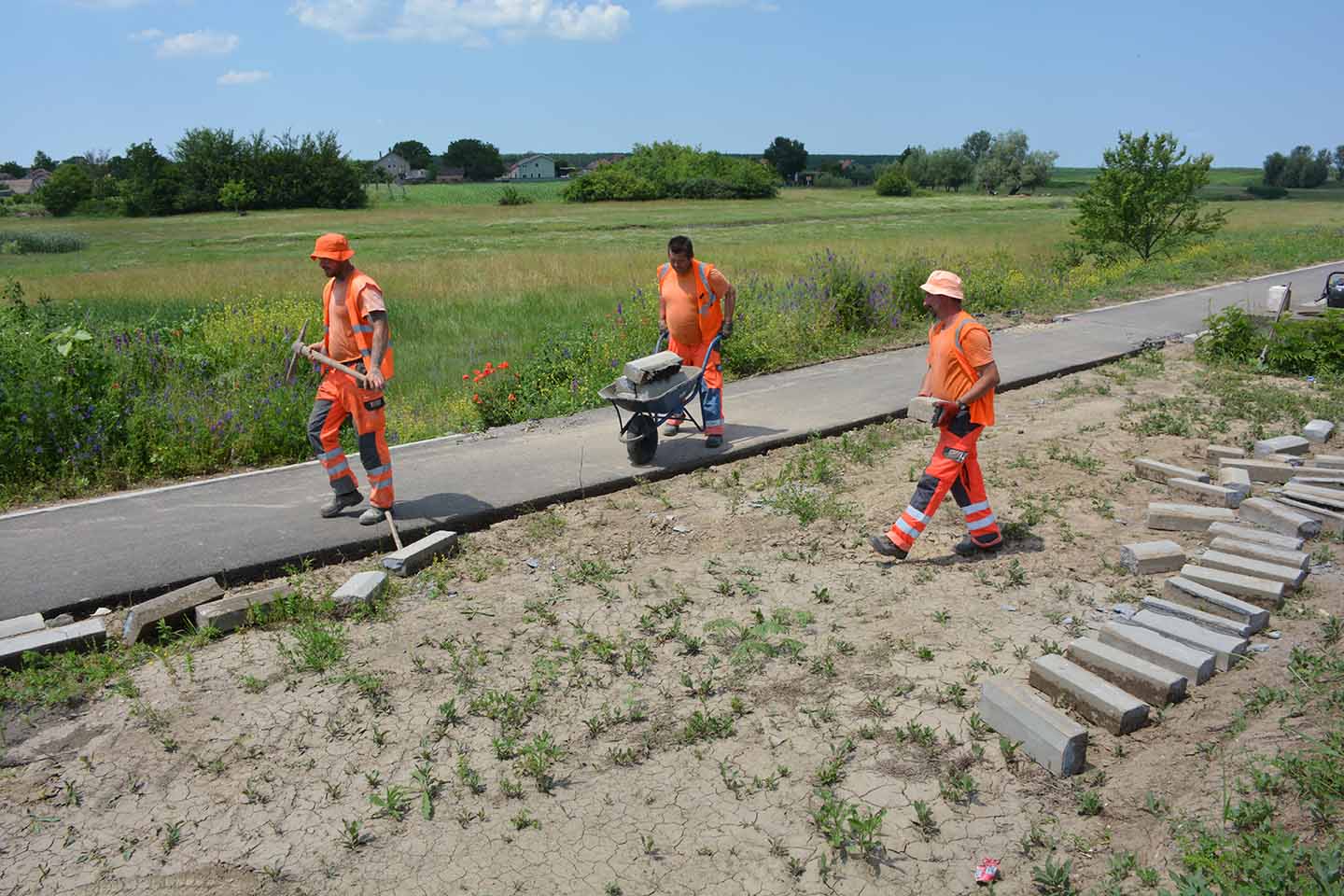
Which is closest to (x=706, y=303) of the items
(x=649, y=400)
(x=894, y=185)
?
(x=649, y=400)

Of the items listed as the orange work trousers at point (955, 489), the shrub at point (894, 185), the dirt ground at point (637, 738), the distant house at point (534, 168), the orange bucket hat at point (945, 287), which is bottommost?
the dirt ground at point (637, 738)

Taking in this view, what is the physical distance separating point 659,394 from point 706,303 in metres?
1.11

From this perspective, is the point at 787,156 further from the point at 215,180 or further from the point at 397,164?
the point at 215,180

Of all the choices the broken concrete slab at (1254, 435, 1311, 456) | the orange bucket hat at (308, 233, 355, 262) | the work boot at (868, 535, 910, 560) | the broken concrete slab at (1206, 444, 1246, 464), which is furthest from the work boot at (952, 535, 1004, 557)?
the orange bucket hat at (308, 233, 355, 262)

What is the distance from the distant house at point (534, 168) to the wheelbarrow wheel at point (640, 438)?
431 ft

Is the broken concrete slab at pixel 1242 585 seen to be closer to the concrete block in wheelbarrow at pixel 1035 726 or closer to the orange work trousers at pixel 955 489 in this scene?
the orange work trousers at pixel 955 489

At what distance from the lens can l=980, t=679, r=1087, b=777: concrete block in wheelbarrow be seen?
153 inches

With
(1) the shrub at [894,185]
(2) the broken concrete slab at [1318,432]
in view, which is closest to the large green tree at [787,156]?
(1) the shrub at [894,185]

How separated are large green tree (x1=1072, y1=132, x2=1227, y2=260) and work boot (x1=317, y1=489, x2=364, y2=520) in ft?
70.8

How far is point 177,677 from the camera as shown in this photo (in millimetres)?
4887

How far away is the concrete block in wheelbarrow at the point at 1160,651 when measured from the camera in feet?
14.6

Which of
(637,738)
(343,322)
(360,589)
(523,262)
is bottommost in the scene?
(637,738)

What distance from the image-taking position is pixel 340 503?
6.94 metres

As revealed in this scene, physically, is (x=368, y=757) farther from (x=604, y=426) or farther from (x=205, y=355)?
(x=205, y=355)
